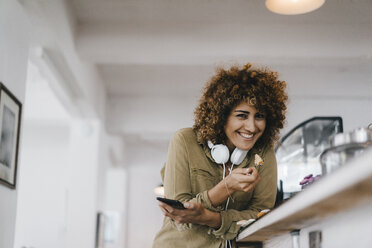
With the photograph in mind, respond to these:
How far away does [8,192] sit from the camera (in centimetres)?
291

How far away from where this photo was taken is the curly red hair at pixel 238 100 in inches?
67.1

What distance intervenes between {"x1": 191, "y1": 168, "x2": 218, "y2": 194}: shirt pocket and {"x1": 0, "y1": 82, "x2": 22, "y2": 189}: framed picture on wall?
1.52m

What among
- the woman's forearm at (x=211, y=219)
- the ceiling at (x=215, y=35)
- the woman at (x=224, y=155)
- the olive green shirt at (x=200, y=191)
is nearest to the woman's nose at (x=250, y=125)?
the woman at (x=224, y=155)

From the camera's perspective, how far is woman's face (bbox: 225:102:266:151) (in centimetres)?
167

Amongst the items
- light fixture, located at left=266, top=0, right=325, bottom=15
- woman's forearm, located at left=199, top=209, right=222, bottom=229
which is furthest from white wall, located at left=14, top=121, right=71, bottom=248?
woman's forearm, located at left=199, top=209, right=222, bottom=229

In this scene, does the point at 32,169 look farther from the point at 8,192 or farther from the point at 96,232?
the point at 8,192

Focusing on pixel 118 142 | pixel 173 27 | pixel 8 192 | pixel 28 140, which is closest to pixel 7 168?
pixel 8 192

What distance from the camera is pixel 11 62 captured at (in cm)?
299

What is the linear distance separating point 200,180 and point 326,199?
0.78m

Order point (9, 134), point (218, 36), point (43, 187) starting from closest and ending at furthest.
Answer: point (9, 134) → point (218, 36) → point (43, 187)

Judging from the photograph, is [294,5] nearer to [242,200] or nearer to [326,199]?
[242,200]

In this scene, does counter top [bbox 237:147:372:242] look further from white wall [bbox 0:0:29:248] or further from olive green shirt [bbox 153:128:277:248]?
white wall [bbox 0:0:29:248]

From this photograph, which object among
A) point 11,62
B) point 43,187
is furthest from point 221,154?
point 43,187

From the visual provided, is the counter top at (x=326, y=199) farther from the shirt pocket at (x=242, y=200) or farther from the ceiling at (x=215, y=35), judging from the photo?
the ceiling at (x=215, y=35)
